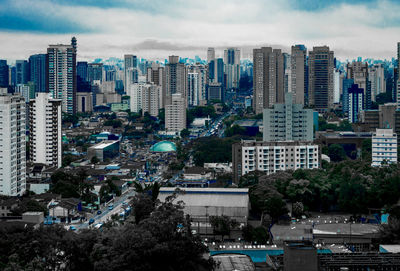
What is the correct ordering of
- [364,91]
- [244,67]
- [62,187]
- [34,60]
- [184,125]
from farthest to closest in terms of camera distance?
[244,67]
[34,60]
[364,91]
[184,125]
[62,187]

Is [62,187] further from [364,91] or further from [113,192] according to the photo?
[364,91]

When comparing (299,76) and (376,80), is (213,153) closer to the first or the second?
(299,76)

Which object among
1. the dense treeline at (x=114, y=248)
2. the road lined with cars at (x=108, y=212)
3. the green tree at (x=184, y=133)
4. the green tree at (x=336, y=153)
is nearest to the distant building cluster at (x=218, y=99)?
the green tree at (x=184, y=133)

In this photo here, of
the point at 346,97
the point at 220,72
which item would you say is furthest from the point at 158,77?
the point at 220,72

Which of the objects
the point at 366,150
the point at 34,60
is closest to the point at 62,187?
the point at 366,150

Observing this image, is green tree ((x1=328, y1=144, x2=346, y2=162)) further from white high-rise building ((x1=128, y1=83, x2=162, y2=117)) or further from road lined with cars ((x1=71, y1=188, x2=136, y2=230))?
white high-rise building ((x1=128, y1=83, x2=162, y2=117))

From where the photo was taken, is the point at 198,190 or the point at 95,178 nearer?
the point at 198,190

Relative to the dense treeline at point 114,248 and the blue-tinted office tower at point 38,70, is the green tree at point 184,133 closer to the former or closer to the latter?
the blue-tinted office tower at point 38,70
